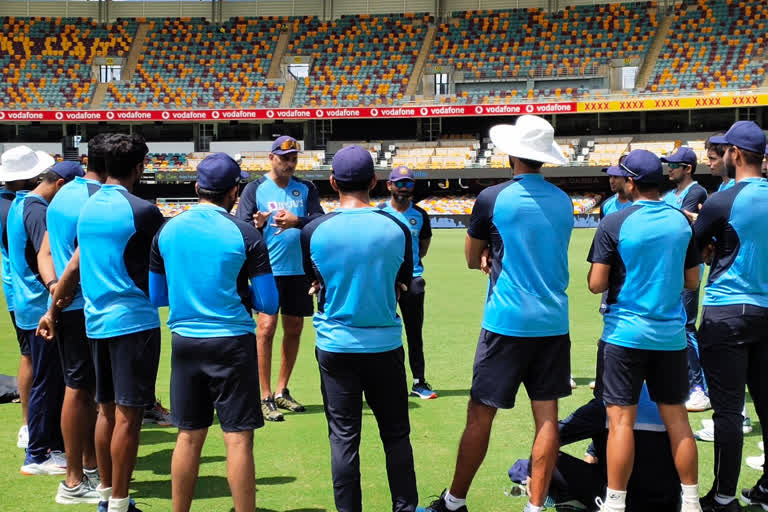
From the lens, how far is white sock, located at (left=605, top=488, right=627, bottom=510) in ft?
15.9

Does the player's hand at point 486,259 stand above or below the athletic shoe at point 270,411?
above

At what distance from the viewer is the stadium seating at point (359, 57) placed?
49.6m

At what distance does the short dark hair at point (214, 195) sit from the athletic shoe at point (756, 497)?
3.76 meters

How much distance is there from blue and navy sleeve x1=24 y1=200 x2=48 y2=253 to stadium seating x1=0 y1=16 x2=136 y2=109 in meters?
46.5

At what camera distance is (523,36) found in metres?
50.7

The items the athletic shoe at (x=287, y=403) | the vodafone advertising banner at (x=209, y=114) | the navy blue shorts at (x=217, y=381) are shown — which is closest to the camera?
the navy blue shorts at (x=217, y=381)

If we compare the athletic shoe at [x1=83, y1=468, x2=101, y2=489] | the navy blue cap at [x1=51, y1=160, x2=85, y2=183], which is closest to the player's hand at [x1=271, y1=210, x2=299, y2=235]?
the navy blue cap at [x1=51, y1=160, x2=85, y2=183]

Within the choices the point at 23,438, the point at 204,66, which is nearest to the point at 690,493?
the point at 23,438

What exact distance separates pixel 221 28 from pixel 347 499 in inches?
2084

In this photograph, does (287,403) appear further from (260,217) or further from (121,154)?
(121,154)

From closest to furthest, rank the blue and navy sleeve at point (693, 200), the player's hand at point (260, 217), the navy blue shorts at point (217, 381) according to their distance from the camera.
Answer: the navy blue shorts at point (217, 381), the player's hand at point (260, 217), the blue and navy sleeve at point (693, 200)

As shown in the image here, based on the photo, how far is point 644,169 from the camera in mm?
5035

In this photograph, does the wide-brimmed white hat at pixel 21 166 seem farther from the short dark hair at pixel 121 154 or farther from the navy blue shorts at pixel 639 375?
the navy blue shorts at pixel 639 375

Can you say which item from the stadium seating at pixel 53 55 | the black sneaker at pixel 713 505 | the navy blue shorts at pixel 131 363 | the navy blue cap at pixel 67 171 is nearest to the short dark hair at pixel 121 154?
the navy blue shorts at pixel 131 363
